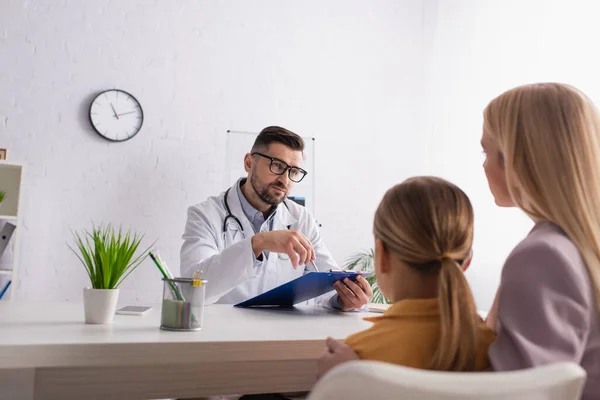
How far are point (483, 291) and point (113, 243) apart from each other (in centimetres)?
271

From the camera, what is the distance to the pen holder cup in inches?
48.6

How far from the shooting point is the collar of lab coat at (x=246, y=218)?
244cm

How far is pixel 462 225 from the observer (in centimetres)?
97

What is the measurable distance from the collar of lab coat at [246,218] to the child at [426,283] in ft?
4.70

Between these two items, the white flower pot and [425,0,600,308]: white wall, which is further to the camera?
[425,0,600,308]: white wall

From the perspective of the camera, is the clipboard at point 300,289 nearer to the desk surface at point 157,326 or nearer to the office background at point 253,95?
the desk surface at point 157,326

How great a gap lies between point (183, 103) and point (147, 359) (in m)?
2.93

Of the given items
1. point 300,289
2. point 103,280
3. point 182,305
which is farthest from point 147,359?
point 300,289

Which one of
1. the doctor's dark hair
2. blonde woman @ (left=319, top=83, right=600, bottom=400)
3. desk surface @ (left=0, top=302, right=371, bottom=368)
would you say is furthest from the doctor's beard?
blonde woman @ (left=319, top=83, right=600, bottom=400)

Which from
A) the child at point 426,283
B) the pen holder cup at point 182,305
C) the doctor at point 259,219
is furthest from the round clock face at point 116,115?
the child at point 426,283

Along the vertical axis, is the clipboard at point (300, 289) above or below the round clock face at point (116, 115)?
below

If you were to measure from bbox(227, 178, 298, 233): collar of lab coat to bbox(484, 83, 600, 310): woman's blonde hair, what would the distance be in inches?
60.4

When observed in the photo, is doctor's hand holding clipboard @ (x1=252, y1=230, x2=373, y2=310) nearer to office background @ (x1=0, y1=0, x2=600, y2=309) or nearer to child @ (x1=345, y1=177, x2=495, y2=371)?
child @ (x1=345, y1=177, x2=495, y2=371)

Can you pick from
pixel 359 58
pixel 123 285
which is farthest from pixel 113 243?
pixel 359 58
